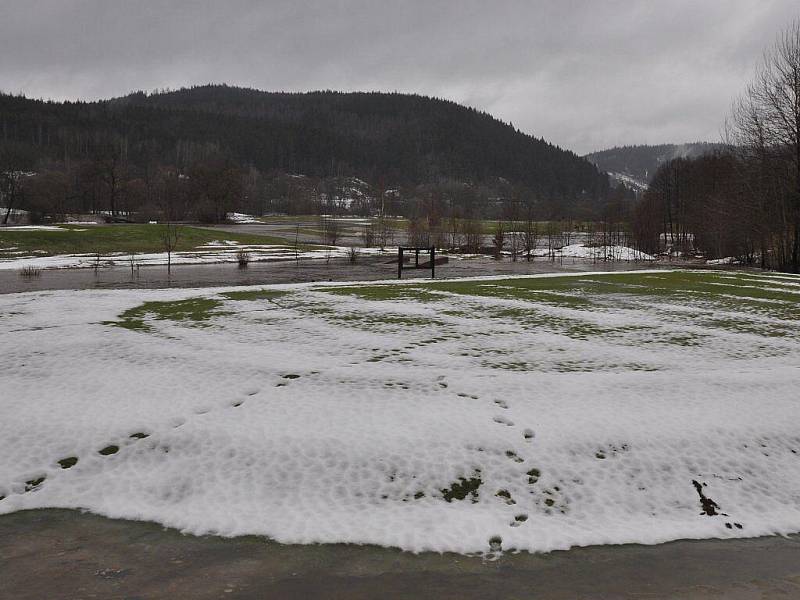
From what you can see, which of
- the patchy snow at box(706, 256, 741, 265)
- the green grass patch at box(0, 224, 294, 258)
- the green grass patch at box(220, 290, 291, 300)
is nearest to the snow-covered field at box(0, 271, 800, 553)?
the green grass patch at box(220, 290, 291, 300)

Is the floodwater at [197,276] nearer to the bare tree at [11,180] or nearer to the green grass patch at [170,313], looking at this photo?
the green grass patch at [170,313]

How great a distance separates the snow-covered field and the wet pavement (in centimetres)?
27

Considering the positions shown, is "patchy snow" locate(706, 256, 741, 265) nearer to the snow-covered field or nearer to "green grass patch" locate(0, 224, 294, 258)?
the snow-covered field

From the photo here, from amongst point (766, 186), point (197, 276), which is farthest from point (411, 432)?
point (766, 186)

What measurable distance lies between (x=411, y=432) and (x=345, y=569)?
2.89m

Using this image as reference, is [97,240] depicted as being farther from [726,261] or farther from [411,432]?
[726,261]

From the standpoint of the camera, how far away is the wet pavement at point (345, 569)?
5012mm

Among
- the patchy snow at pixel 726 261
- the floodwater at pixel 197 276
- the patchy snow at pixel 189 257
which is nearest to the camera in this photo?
the floodwater at pixel 197 276

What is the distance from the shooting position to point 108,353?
1179 cm

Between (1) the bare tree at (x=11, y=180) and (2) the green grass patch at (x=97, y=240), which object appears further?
(1) the bare tree at (x=11, y=180)

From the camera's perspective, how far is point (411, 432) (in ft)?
26.7

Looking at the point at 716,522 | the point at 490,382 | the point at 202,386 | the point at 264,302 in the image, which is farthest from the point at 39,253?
the point at 716,522

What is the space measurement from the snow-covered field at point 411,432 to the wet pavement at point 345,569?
270mm

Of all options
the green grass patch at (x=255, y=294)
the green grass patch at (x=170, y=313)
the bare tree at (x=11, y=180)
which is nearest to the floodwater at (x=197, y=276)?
the green grass patch at (x=255, y=294)
